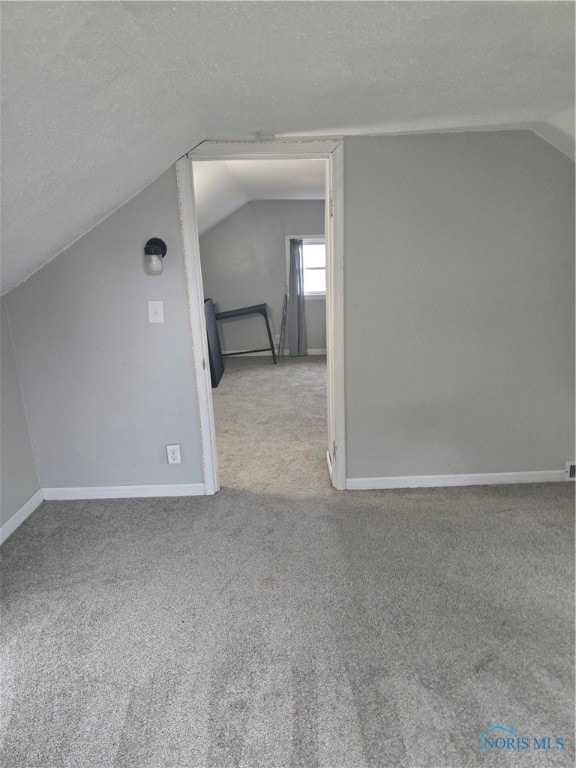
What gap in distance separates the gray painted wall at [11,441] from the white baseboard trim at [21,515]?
0.07ft

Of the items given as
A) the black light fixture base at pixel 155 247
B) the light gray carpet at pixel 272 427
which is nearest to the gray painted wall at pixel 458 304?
the light gray carpet at pixel 272 427

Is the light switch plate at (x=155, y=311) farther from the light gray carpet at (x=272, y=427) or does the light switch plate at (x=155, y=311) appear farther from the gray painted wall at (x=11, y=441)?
the light gray carpet at (x=272, y=427)

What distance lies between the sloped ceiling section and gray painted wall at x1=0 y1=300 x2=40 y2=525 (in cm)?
171

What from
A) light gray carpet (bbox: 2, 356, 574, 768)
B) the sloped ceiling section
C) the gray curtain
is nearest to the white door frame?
light gray carpet (bbox: 2, 356, 574, 768)

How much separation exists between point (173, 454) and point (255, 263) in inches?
164

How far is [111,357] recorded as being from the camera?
2.39 metres

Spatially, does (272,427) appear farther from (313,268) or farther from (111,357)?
(313,268)

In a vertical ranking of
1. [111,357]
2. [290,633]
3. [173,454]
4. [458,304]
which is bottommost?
[290,633]

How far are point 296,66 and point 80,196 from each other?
0.97 metres

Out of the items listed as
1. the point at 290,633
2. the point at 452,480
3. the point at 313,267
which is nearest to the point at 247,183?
the point at 313,267

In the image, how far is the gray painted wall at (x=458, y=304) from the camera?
7.13 feet

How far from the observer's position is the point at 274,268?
6.15 metres

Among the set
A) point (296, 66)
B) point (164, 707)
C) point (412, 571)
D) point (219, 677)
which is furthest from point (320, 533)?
point (296, 66)

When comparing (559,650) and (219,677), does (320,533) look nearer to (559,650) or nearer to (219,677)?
(219,677)
